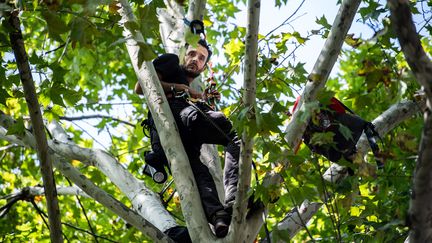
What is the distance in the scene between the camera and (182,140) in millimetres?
4441

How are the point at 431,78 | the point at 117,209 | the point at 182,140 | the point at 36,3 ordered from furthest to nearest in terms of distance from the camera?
the point at 182,140 < the point at 117,209 < the point at 36,3 < the point at 431,78

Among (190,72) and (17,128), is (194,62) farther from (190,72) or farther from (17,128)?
(17,128)

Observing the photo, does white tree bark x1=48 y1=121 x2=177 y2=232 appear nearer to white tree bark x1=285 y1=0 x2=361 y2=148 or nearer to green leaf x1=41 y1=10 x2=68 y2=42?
white tree bark x1=285 y1=0 x2=361 y2=148

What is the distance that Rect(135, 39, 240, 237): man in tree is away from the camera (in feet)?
12.8

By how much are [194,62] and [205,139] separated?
0.99 m

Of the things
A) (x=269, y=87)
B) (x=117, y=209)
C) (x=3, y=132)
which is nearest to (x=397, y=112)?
(x=269, y=87)

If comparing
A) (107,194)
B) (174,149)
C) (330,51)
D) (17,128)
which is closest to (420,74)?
(330,51)

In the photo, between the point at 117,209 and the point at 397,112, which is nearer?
the point at 117,209

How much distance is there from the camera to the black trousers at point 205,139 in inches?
162

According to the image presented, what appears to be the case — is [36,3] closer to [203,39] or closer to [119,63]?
[203,39]

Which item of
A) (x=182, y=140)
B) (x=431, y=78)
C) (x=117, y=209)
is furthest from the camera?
(x=182, y=140)

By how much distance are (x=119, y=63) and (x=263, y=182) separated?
741 centimetres

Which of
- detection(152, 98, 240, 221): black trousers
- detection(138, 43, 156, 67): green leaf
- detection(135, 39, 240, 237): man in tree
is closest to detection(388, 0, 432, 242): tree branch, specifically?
detection(138, 43, 156, 67): green leaf

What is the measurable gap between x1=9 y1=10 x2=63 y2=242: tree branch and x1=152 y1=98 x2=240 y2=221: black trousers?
2.92 ft
